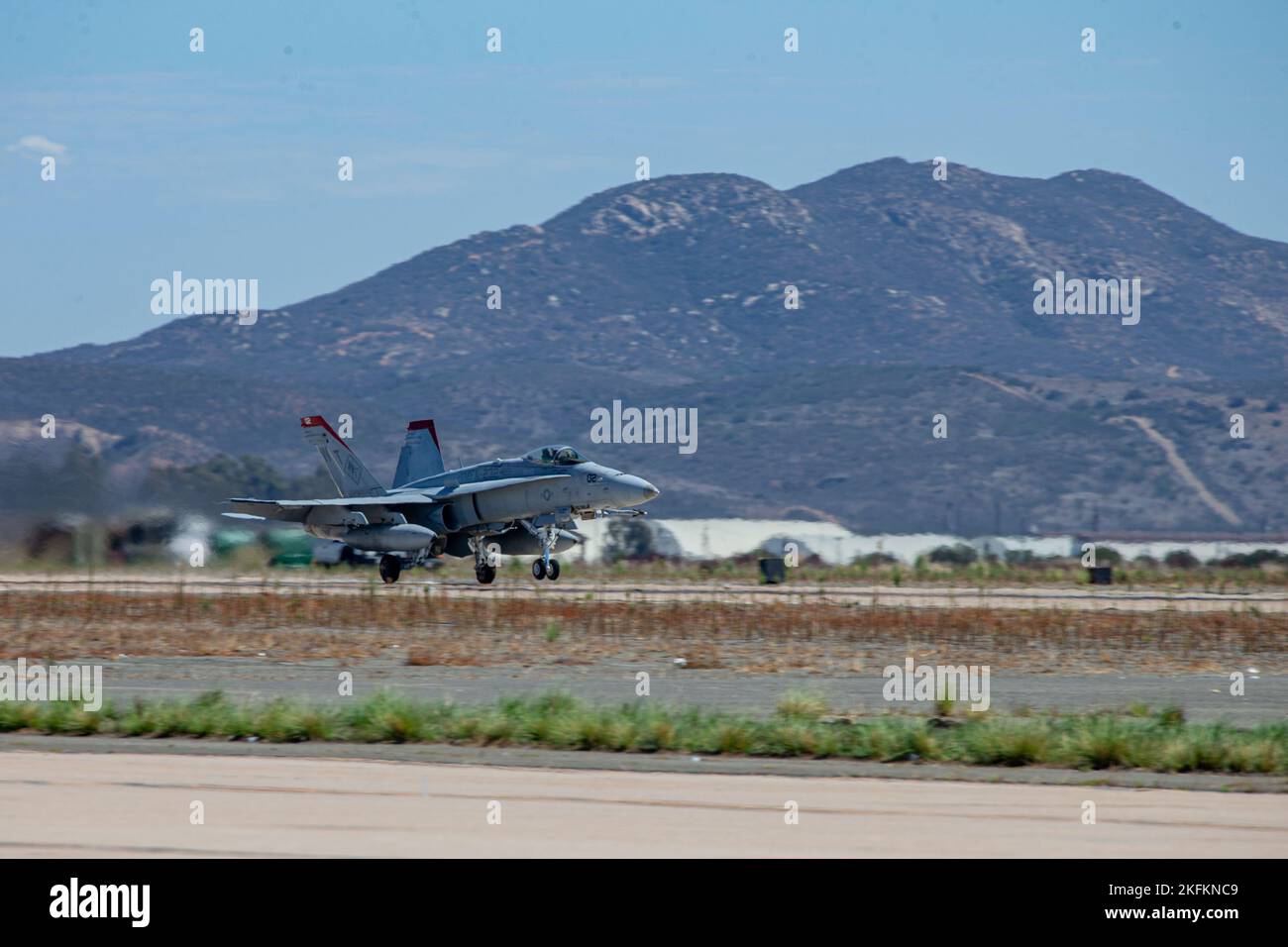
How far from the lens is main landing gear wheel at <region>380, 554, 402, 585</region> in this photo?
3959cm

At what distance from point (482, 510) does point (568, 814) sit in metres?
27.8

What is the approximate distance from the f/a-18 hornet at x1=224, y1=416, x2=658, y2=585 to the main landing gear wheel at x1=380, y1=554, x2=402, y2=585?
1.0 inches

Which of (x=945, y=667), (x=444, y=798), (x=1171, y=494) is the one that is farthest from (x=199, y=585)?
(x=1171, y=494)

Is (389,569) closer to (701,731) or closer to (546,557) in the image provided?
(546,557)

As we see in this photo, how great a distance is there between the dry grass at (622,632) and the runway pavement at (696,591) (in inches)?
77.9

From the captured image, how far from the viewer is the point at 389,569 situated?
39625mm

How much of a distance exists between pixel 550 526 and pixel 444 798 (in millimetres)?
26455

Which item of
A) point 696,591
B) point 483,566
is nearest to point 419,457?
point 483,566

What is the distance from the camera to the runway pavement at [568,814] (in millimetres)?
9273

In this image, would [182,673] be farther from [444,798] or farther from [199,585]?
[199,585]

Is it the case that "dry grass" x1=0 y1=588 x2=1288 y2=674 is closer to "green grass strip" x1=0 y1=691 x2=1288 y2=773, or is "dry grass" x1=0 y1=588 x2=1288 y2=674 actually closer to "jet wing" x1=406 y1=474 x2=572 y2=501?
"jet wing" x1=406 y1=474 x2=572 y2=501

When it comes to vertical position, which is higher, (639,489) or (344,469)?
(344,469)

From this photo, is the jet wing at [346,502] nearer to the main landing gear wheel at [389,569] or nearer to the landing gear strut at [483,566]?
the landing gear strut at [483,566]

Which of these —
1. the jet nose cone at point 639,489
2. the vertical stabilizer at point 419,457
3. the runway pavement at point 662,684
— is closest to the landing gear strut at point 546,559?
the jet nose cone at point 639,489
